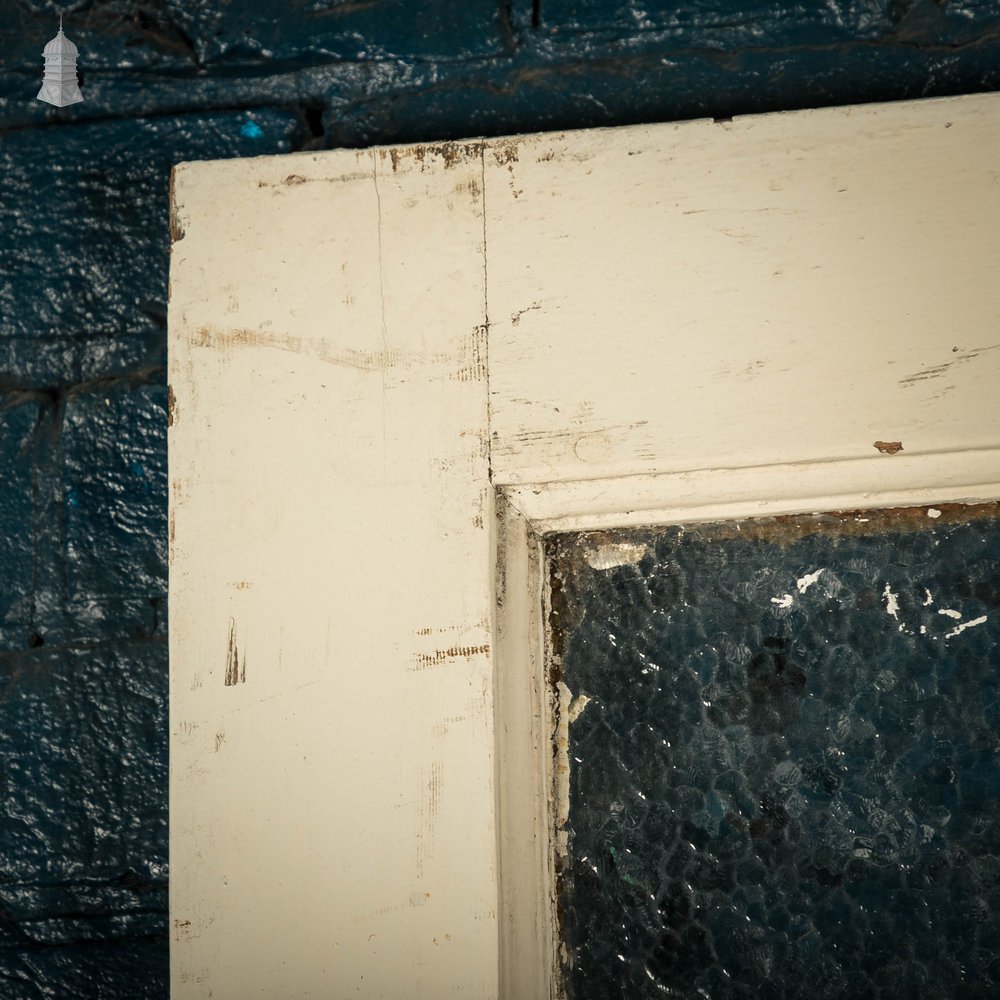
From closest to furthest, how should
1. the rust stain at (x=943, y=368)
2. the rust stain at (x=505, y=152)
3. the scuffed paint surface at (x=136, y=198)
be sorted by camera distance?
1. the rust stain at (x=943, y=368)
2. the rust stain at (x=505, y=152)
3. the scuffed paint surface at (x=136, y=198)

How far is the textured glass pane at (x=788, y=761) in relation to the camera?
965 mm

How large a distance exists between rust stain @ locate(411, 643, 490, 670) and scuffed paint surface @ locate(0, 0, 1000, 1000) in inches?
14.4

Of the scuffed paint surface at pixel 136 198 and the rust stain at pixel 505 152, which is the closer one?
the rust stain at pixel 505 152

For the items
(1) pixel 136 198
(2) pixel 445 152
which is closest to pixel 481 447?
(2) pixel 445 152

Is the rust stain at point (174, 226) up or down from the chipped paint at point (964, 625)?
up

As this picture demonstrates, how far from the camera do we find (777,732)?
1.00 metres

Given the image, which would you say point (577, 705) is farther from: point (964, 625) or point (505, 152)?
point (505, 152)

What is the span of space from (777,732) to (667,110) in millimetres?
650

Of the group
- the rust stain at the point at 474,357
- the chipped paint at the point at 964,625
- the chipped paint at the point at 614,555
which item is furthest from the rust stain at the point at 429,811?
the chipped paint at the point at 964,625

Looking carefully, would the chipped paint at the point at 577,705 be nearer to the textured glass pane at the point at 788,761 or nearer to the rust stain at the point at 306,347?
the textured glass pane at the point at 788,761

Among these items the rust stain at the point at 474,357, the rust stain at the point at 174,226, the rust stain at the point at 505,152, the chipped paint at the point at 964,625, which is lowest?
the chipped paint at the point at 964,625

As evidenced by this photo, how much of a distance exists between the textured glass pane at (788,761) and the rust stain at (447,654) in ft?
0.33

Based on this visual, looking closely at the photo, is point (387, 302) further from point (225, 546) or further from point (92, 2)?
point (92, 2)

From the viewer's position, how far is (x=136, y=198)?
1260mm
